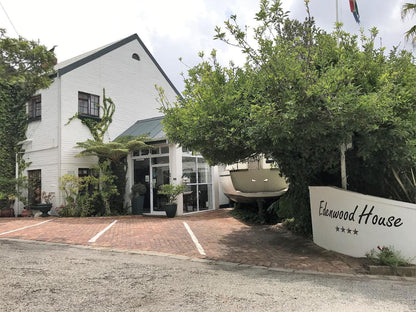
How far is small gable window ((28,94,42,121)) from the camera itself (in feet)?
52.3

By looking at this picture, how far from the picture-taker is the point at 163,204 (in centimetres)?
1404

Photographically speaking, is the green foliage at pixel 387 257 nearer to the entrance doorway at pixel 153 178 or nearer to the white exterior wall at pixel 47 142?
the entrance doorway at pixel 153 178

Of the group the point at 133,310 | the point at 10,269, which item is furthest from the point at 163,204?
the point at 133,310

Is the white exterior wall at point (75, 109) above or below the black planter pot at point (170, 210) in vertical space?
above

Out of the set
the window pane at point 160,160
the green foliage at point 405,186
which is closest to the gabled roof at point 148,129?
the window pane at point 160,160

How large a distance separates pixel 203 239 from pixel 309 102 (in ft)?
15.9

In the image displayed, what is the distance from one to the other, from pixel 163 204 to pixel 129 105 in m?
6.60

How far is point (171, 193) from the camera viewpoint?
43.8 ft

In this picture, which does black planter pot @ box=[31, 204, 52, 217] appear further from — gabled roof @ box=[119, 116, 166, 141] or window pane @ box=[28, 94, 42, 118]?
gabled roof @ box=[119, 116, 166, 141]

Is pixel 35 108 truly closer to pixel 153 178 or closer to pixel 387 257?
pixel 153 178

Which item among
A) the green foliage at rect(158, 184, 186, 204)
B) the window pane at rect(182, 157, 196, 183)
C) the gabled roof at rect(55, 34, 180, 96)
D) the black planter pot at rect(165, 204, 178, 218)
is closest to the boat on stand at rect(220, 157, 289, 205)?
the green foliage at rect(158, 184, 186, 204)

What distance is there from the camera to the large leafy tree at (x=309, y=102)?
556cm

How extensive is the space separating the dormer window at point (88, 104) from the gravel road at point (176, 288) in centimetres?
1023

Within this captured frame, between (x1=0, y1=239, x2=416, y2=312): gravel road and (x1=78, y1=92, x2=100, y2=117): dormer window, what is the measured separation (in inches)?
403
